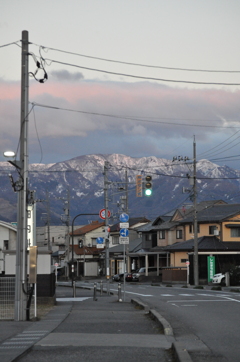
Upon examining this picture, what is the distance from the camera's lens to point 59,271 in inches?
3868

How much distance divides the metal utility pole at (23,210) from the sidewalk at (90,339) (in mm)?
837

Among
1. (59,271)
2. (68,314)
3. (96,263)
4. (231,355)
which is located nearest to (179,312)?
(68,314)

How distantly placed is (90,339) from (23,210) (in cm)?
636

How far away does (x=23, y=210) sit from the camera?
1684 centimetres

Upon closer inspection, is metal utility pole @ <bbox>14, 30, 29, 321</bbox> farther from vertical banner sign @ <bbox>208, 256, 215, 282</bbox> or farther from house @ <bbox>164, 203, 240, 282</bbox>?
house @ <bbox>164, 203, 240, 282</bbox>

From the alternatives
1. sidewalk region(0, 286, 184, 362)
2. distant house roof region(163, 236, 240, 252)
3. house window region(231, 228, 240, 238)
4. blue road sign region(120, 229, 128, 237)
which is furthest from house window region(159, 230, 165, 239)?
sidewalk region(0, 286, 184, 362)

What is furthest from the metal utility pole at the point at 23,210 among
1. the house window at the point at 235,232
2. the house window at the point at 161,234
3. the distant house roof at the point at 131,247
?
the distant house roof at the point at 131,247

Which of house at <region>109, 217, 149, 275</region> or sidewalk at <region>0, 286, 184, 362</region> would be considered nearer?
sidewalk at <region>0, 286, 184, 362</region>

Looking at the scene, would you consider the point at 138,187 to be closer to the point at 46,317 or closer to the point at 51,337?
the point at 46,317

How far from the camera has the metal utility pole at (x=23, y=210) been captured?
1630 centimetres

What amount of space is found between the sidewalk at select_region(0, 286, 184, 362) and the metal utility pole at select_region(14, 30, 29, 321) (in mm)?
837

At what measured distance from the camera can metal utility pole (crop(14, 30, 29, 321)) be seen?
53.5 feet

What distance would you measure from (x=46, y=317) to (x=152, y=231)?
59.7 metres

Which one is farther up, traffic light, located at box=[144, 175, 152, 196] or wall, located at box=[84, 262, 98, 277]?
traffic light, located at box=[144, 175, 152, 196]
